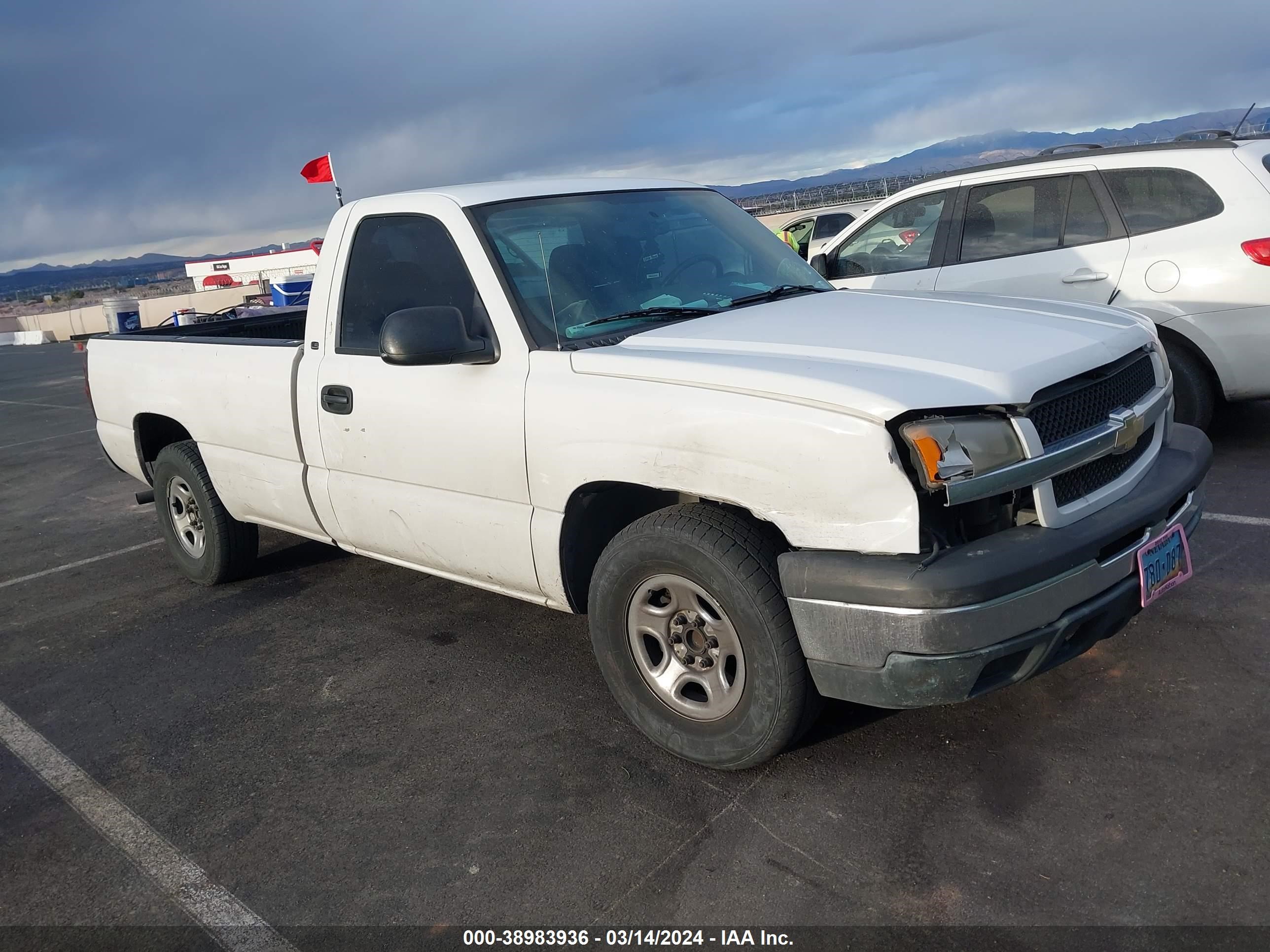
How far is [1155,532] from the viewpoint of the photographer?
3.05m

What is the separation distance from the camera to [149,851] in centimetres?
307

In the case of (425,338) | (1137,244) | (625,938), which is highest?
(425,338)

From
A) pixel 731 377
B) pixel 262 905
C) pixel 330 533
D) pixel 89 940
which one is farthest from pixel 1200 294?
pixel 89 940

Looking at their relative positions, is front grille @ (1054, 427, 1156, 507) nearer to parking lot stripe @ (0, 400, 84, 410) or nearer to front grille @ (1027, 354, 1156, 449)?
front grille @ (1027, 354, 1156, 449)

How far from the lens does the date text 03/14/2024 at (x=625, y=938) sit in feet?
8.09

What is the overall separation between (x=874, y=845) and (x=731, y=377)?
1346 millimetres

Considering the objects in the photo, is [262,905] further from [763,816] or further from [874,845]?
[874,845]

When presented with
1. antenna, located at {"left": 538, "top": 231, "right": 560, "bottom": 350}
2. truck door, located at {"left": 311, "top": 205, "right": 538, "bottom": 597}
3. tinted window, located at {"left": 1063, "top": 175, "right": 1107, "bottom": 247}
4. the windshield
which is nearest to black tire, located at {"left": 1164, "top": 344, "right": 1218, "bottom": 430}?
tinted window, located at {"left": 1063, "top": 175, "right": 1107, "bottom": 247}

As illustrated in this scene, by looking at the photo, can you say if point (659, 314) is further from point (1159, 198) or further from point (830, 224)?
point (830, 224)

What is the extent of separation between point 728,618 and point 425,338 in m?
1.38

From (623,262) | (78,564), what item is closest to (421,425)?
(623,262)

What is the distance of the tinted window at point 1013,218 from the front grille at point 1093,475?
144 inches

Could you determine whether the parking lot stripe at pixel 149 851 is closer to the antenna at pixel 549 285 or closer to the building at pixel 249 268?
the antenna at pixel 549 285

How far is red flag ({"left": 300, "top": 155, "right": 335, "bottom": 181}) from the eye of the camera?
12961mm
